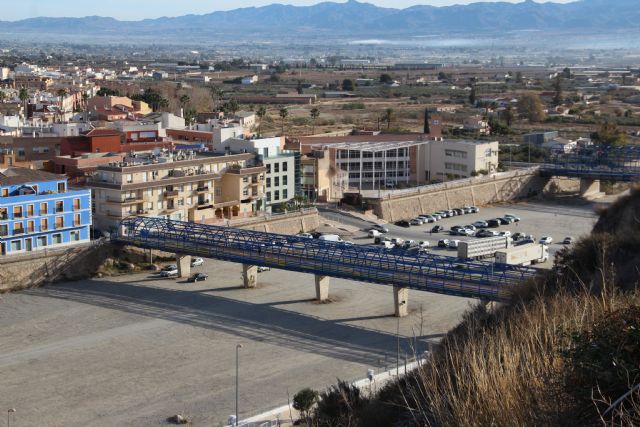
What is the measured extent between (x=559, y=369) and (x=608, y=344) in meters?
0.42

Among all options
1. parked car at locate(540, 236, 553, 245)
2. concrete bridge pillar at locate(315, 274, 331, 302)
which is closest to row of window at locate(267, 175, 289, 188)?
parked car at locate(540, 236, 553, 245)

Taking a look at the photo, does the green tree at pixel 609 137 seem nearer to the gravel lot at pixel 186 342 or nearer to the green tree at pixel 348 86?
the gravel lot at pixel 186 342

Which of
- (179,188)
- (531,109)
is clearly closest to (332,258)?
(179,188)

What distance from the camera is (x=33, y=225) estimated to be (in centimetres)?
1662

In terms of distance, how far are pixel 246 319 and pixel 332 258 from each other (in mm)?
1617

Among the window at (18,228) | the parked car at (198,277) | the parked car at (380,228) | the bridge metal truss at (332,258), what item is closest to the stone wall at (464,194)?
the parked car at (380,228)

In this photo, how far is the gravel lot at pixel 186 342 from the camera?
34.5ft

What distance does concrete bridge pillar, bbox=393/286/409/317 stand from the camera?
45.4 feet

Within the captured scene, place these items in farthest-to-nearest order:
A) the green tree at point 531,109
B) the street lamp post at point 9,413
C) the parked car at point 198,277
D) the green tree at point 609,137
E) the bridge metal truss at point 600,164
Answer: the green tree at point 531,109, the green tree at point 609,137, the bridge metal truss at point 600,164, the parked car at point 198,277, the street lamp post at point 9,413

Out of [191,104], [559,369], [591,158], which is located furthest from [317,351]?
[191,104]

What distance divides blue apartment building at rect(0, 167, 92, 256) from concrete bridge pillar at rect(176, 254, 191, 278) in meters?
1.90

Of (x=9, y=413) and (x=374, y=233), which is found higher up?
(x=9, y=413)

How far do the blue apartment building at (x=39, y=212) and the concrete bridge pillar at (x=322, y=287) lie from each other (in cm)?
469

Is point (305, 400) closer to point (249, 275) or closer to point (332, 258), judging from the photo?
point (332, 258)
